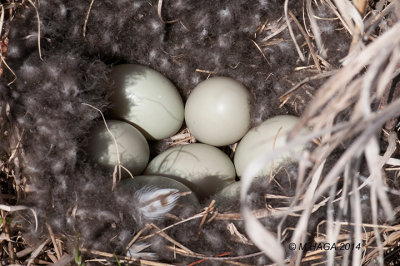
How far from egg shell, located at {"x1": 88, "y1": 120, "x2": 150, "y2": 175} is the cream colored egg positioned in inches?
10.8

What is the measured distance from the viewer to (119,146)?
1211 millimetres

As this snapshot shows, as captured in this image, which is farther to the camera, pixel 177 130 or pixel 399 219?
pixel 177 130

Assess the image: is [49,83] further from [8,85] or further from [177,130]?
[177,130]

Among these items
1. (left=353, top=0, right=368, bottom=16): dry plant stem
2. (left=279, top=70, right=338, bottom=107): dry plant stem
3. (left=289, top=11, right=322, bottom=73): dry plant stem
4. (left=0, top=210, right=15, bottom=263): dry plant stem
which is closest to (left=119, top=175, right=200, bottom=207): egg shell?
(left=0, top=210, right=15, bottom=263): dry plant stem

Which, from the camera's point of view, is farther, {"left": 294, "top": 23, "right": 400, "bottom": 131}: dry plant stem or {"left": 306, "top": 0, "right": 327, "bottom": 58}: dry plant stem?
{"left": 306, "top": 0, "right": 327, "bottom": 58}: dry plant stem

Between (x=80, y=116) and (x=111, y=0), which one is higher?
(x=111, y=0)

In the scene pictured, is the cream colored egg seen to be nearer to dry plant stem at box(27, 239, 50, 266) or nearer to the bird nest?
the bird nest

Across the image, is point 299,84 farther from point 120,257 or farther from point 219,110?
point 120,257

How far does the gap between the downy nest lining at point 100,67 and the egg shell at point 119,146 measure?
0.19 ft

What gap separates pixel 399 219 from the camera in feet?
3.67

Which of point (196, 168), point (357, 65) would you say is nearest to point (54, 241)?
point (196, 168)

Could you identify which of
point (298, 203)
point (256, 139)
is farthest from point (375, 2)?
point (298, 203)

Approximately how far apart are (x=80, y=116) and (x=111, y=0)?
1.23ft

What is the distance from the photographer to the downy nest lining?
1057 mm
